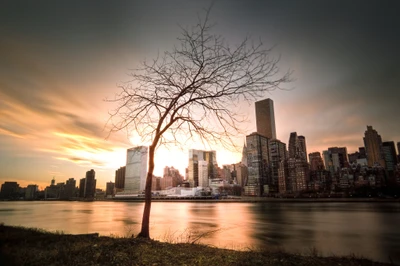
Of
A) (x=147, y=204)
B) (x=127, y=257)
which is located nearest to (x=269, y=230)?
(x=147, y=204)

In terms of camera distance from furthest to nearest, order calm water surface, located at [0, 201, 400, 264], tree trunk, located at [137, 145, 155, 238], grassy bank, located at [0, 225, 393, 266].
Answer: calm water surface, located at [0, 201, 400, 264]
tree trunk, located at [137, 145, 155, 238]
grassy bank, located at [0, 225, 393, 266]

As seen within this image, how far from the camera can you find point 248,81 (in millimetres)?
7957

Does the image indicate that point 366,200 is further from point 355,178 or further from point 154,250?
point 154,250

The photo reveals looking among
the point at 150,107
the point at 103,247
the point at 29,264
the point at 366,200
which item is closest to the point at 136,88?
the point at 150,107

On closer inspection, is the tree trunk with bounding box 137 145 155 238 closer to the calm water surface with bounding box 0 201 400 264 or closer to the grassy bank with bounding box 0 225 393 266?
the grassy bank with bounding box 0 225 393 266

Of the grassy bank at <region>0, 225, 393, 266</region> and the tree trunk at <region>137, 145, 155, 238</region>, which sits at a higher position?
the tree trunk at <region>137, 145, 155, 238</region>

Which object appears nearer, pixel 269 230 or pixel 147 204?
pixel 147 204

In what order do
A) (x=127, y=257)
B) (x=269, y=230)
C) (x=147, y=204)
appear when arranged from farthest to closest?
1. (x=269, y=230)
2. (x=147, y=204)
3. (x=127, y=257)

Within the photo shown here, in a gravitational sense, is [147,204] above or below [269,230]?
above

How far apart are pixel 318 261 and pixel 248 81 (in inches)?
237

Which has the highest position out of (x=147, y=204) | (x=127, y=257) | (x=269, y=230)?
(x=147, y=204)

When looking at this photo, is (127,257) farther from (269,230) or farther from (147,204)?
(269,230)

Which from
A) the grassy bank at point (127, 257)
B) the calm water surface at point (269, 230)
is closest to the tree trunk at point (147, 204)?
the grassy bank at point (127, 257)

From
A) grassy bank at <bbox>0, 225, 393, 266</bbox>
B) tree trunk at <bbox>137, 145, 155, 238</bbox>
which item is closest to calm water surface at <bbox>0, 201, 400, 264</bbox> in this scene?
tree trunk at <bbox>137, 145, 155, 238</bbox>
